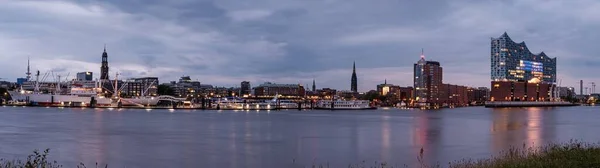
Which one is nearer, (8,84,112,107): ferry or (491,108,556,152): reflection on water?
(491,108,556,152): reflection on water

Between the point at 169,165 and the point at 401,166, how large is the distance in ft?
43.1

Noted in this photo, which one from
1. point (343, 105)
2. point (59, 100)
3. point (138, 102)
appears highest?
point (59, 100)

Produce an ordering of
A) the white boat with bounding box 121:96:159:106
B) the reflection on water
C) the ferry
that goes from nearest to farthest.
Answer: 1. the reflection on water
2. the ferry
3. the white boat with bounding box 121:96:159:106

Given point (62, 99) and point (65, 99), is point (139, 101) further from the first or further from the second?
point (62, 99)

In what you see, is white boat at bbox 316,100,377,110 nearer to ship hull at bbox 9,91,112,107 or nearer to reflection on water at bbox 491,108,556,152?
ship hull at bbox 9,91,112,107

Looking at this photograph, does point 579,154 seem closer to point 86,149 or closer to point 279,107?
point 86,149

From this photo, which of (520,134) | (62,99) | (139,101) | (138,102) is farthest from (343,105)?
(520,134)

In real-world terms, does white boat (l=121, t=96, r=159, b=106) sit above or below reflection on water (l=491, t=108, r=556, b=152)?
above

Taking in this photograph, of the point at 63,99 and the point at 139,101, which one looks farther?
the point at 139,101

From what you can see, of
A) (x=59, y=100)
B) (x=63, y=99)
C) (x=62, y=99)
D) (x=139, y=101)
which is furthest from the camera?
(x=139, y=101)

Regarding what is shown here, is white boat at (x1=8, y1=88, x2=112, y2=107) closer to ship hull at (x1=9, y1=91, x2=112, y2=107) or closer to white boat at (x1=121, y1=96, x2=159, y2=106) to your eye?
ship hull at (x1=9, y1=91, x2=112, y2=107)

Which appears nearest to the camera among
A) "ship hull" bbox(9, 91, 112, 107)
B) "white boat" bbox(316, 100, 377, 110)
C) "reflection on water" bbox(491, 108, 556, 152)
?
"reflection on water" bbox(491, 108, 556, 152)

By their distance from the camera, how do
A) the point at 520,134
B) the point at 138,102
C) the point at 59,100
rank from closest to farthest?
1. the point at 520,134
2. the point at 59,100
3. the point at 138,102

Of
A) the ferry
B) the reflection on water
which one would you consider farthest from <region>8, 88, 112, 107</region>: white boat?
the reflection on water
